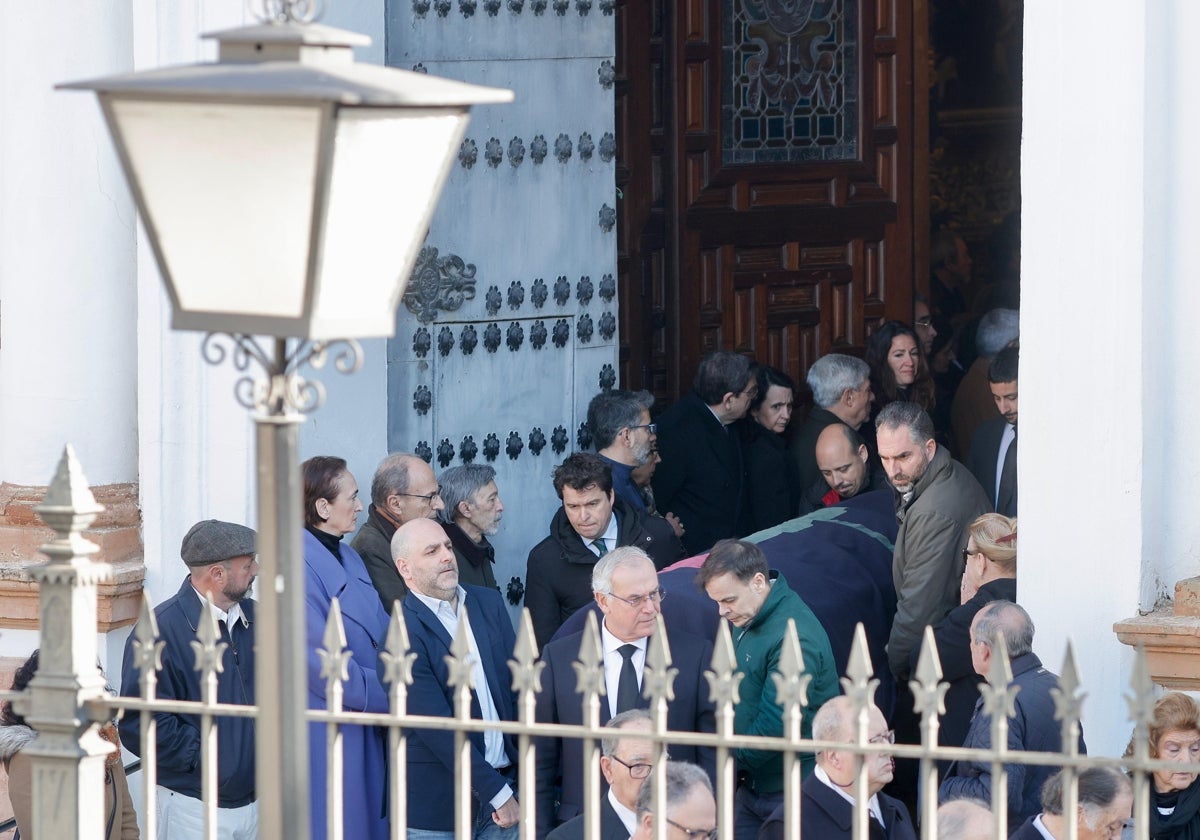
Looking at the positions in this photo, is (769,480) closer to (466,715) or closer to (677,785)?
(677,785)

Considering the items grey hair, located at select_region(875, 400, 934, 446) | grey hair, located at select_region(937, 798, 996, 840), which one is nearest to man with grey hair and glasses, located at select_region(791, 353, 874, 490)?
grey hair, located at select_region(875, 400, 934, 446)

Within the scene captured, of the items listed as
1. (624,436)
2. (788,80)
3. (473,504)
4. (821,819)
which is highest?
(788,80)

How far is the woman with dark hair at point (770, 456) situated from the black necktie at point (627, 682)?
9.54 feet

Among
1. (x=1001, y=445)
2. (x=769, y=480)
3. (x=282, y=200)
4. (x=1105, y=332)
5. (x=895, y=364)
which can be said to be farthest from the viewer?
(x=895, y=364)

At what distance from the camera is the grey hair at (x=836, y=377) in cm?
856

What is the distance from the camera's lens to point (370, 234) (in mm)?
3078

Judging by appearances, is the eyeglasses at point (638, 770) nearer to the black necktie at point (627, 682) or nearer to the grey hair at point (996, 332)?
the black necktie at point (627, 682)

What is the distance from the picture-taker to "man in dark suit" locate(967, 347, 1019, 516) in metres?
7.48

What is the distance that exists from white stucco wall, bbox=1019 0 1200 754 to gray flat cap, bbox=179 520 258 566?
214 cm

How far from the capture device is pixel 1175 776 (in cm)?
506

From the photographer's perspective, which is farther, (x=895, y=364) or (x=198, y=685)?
(x=895, y=364)

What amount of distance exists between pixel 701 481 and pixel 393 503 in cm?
205

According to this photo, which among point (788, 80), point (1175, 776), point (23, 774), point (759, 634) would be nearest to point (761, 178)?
point (788, 80)

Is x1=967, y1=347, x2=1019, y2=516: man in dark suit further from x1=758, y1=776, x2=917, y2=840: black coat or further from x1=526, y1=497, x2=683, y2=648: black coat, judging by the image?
x1=758, y1=776, x2=917, y2=840: black coat
